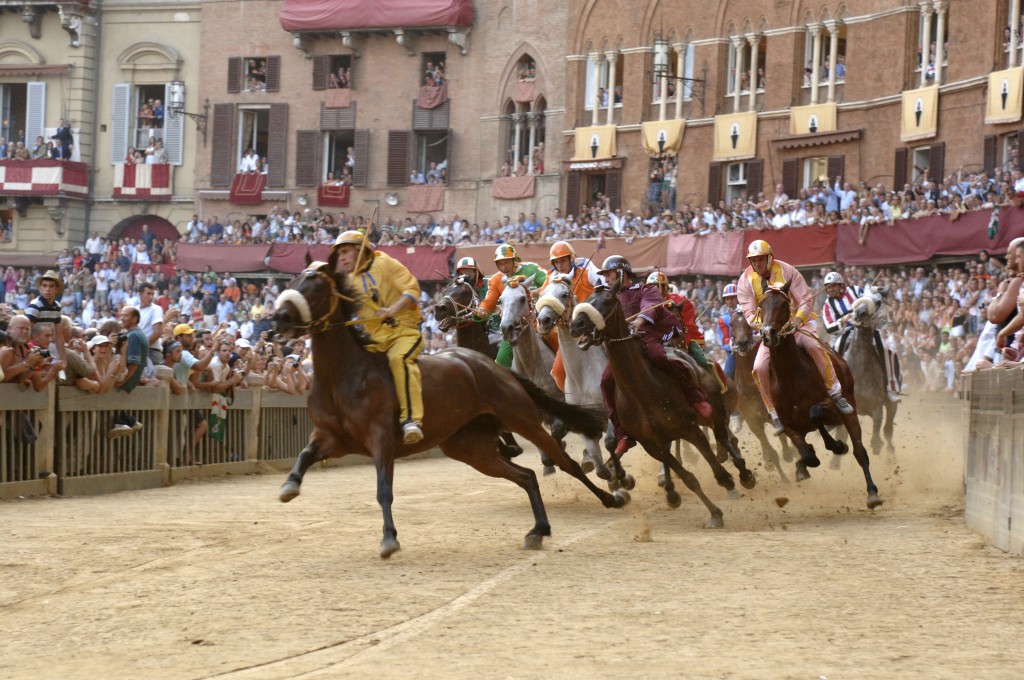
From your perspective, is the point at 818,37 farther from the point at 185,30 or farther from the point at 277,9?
the point at 185,30

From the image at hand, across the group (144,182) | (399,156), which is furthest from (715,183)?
(144,182)

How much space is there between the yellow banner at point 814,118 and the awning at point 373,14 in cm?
1479

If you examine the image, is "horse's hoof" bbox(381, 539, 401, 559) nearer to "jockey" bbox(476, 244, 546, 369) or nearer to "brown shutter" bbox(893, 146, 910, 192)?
"jockey" bbox(476, 244, 546, 369)

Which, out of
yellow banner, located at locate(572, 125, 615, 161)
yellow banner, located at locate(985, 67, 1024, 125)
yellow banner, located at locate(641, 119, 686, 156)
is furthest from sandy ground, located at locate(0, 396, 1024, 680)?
yellow banner, located at locate(572, 125, 615, 161)

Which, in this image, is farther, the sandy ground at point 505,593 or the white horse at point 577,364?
the white horse at point 577,364

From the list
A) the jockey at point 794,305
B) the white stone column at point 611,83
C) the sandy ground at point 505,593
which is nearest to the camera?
the sandy ground at point 505,593

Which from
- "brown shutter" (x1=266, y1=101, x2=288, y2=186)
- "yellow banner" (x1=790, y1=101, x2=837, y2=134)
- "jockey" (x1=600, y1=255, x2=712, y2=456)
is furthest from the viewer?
"brown shutter" (x1=266, y1=101, x2=288, y2=186)

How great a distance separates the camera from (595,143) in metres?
51.6

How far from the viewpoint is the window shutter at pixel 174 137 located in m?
58.5

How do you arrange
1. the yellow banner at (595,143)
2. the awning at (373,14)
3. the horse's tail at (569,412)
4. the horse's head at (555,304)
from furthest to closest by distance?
the awning at (373,14), the yellow banner at (595,143), the horse's head at (555,304), the horse's tail at (569,412)

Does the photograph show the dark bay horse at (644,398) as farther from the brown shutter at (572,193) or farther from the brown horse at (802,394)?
the brown shutter at (572,193)

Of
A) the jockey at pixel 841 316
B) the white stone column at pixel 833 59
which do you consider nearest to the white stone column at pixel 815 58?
the white stone column at pixel 833 59

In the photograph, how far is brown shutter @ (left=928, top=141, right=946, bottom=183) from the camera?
131 feet

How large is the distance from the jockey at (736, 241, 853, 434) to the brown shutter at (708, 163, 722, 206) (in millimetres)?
32974
